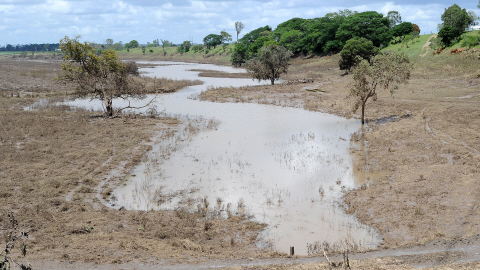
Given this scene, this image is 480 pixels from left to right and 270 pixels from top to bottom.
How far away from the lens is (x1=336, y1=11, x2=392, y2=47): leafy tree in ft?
257

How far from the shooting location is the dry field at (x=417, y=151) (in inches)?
517

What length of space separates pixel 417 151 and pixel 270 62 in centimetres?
3510

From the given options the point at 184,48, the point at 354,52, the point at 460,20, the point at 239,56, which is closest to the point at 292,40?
the point at 239,56

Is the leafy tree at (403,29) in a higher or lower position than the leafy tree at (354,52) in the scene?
higher

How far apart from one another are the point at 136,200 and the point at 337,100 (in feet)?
94.6

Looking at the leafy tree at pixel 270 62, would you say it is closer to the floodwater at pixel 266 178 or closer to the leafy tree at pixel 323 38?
the floodwater at pixel 266 178

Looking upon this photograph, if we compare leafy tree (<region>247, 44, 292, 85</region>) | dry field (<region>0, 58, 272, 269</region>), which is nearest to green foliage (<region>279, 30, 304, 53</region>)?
leafy tree (<region>247, 44, 292, 85</region>)

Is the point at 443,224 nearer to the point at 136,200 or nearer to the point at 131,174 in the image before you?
the point at 136,200

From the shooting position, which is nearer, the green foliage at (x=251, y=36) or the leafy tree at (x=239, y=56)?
the leafy tree at (x=239, y=56)

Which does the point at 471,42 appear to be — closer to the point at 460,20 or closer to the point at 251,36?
the point at 460,20

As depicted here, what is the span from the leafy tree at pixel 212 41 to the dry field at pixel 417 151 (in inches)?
4461

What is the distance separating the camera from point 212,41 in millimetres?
157500

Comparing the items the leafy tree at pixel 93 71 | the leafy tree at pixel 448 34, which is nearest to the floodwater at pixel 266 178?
the leafy tree at pixel 93 71

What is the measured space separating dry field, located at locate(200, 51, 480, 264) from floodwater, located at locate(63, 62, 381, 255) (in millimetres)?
1112
